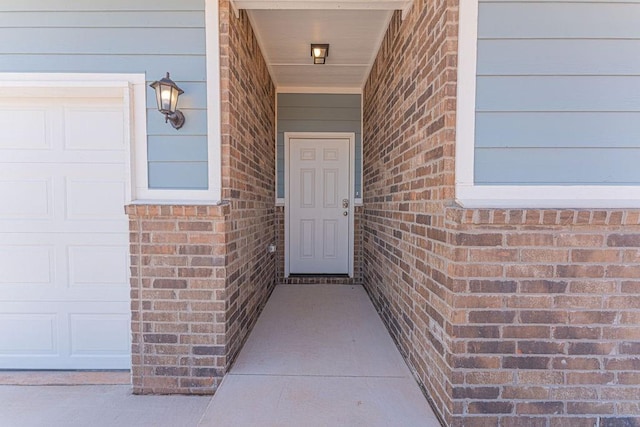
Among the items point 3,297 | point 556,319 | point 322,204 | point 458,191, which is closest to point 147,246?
point 3,297

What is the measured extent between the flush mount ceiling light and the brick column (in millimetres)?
1880

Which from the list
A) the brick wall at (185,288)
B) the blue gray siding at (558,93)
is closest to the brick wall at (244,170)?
the brick wall at (185,288)

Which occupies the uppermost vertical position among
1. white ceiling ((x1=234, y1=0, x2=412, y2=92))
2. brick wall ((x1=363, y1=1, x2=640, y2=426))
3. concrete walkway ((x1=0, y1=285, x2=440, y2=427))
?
white ceiling ((x1=234, y1=0, x2=412, y2=92))

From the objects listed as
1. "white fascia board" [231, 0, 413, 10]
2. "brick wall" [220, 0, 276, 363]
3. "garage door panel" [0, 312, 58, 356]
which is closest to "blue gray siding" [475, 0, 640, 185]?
"white fascia board" [231, 0, 413, 10]

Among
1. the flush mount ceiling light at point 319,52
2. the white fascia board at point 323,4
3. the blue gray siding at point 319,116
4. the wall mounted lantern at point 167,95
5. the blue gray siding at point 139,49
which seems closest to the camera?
the wall mounted lantern at point 167,95

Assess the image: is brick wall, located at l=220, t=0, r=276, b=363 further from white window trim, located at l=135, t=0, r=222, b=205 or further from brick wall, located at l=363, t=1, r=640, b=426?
brick wall, located at l=363, t=1, r=640, b=426

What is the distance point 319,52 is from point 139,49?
Answer: 5.21 ft

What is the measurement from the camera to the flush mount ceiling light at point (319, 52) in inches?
109

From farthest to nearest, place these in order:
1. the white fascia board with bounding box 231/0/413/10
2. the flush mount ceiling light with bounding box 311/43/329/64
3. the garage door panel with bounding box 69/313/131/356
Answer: the flush mount ceiling light with bounding box 311/43/329/64
the garage door panel with bounding box 69/313/131/356
the white fascia board with bounding box 231/0/413/10

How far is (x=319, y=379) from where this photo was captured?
1804mm

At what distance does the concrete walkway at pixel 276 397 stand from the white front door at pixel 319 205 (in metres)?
1.74

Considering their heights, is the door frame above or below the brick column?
above

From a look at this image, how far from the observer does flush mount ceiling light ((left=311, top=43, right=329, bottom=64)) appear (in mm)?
2771

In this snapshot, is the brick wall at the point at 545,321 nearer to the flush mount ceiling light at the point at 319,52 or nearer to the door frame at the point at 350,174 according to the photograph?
the flush mount ceiling light at the point at 319,52
